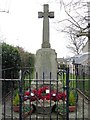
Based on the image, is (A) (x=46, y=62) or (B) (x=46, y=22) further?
(B) (x=46, y=22)

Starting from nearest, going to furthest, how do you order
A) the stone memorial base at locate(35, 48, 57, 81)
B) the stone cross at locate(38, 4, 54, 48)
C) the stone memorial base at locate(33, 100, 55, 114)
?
the stone memorial base at locate(33, 100, 55, 114) → the stone memorial base at locate(35, 48, 57, 81) → the stone cross at locate(38, 4, 54, 48)

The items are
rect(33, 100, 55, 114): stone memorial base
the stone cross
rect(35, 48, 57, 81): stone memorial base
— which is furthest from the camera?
the stone cross

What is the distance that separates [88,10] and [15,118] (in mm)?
6085

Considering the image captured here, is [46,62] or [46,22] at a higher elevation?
[46,22]

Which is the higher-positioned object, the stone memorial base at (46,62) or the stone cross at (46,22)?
the stone cross at (46,22)

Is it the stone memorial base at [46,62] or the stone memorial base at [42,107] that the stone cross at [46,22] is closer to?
the stone memorial base at [46,62]

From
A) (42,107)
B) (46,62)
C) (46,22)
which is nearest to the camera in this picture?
(42,107)

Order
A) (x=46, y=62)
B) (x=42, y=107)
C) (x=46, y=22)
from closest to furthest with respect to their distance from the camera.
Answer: (x=42, y=107)
(x=46, y=62)
(x=46, y=22)

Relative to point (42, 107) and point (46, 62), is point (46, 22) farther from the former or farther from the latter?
point (42, 107)

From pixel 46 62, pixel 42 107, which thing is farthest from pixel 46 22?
pixel 42 107

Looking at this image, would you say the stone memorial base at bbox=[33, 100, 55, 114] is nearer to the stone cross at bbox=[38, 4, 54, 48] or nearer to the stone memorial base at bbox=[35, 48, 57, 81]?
the stone memorial base at bbox=[35, 48, 57, 81]

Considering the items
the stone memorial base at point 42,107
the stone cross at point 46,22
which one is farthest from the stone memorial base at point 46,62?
the stone memorial base at point 42,107

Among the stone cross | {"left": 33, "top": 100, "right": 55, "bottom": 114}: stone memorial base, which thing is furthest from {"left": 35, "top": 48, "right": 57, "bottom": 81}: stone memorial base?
{"left": 33, "top": 100, "right": 55, "bottom": 114}: stone memorial base

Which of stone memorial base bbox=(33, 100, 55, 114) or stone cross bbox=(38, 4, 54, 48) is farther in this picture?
stone cross bbox=(38, 4, 54, 48)
